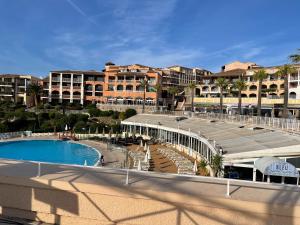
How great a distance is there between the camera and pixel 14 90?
112m

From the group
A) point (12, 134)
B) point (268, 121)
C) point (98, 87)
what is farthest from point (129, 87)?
point (268, 121)

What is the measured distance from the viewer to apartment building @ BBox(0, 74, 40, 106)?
11050 cm

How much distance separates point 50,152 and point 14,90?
8086 centimetres

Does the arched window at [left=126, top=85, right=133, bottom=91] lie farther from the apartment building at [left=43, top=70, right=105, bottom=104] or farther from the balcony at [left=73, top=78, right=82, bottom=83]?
the balcony at [left=73, top=78, right=82, bottom=83]

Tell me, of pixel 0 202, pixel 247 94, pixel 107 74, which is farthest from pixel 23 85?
pixel 0 202

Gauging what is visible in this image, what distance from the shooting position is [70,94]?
3922 inches

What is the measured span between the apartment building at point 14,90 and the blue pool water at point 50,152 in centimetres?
6929

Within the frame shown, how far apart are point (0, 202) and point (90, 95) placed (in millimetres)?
94896

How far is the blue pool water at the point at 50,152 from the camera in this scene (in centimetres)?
3544

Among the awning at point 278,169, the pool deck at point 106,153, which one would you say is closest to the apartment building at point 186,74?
the pool deck at point 106,153

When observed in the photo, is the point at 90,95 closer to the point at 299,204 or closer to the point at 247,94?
the point at 247,94

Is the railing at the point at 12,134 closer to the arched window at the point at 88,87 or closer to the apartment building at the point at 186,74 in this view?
the arched window at the point at 88,87

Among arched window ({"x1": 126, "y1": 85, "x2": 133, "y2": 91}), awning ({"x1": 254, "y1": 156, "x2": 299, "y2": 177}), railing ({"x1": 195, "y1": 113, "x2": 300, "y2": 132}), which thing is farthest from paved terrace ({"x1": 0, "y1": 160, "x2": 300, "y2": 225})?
arched window ({"x1": 126, "y1": 85, "x2": 133, "y2": 91})

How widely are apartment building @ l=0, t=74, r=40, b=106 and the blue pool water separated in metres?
69.3
